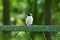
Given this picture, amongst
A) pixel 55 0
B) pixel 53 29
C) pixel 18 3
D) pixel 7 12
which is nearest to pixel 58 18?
pixel 55 0

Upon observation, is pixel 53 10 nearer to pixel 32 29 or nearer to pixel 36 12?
pixel 36 12

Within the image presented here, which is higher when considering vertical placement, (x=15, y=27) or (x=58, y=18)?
(x=15, y=27)

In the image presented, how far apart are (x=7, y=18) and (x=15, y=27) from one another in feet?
22.6

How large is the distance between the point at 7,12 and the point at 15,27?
7041 millimetres

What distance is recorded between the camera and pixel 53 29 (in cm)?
339

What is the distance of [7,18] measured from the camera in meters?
10.3

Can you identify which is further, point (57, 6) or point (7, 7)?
point (57, 6)

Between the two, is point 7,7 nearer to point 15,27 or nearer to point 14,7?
point 14,7

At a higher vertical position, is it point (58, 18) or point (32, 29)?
point (32, 29)

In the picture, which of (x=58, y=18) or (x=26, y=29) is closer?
(x=26, y=29)

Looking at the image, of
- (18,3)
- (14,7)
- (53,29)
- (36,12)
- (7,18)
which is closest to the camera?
(53,29)

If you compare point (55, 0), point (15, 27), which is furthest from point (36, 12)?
point (15, 27)

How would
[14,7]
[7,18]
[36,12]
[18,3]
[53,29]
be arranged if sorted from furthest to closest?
1. [14,7]
2. [18,3]
3. [36,12]
4. [7,18]
5. [53,29]

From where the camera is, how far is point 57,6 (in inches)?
508
